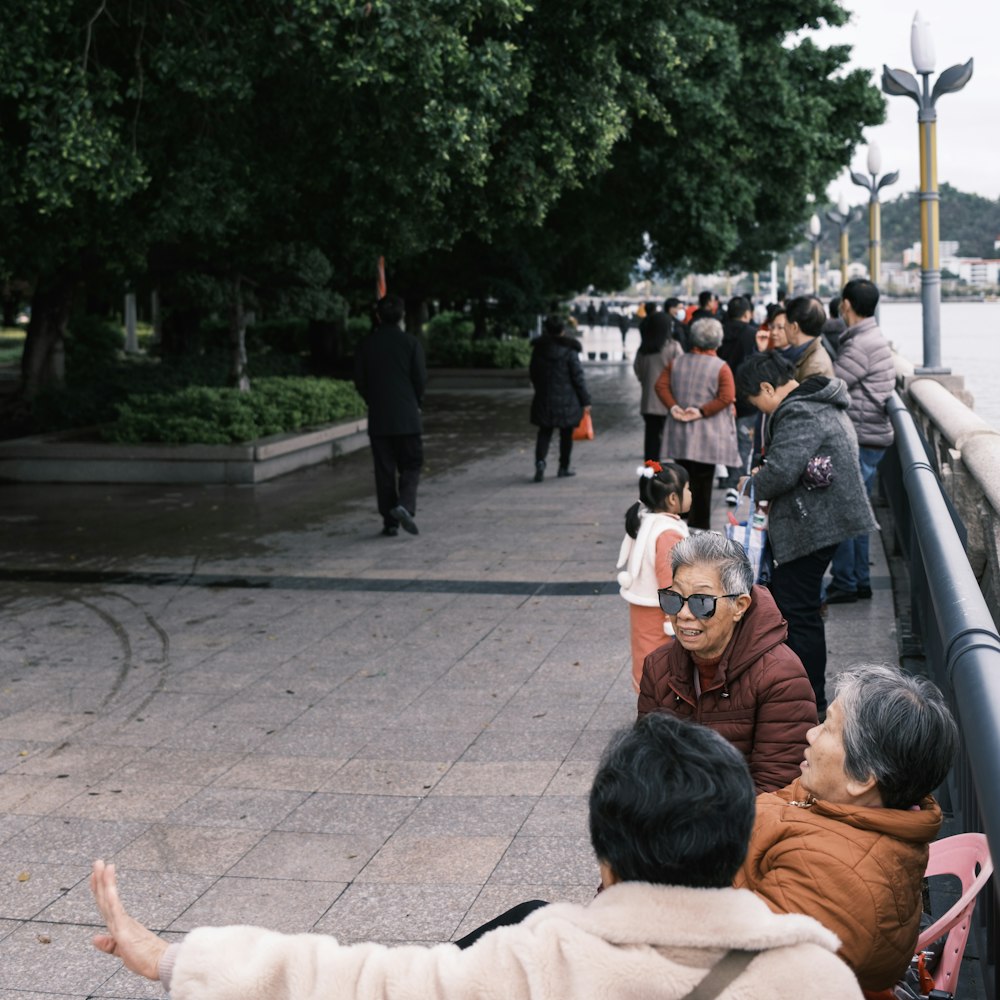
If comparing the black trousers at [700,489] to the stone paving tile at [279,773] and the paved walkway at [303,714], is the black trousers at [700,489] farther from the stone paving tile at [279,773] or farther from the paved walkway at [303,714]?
the stone paving tile at [279,773]

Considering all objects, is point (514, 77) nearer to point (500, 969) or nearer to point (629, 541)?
point (629, 541)

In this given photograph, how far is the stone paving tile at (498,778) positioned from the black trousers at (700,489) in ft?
16.3

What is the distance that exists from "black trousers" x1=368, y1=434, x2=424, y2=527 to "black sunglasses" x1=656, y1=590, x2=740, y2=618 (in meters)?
7.94

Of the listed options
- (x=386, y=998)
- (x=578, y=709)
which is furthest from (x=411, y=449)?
(x=386, y=998)

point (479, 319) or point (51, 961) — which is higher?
point (479, 319)

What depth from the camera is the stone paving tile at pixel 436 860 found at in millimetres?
4949

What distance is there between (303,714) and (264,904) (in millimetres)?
2210

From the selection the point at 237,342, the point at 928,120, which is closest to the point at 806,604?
the point at 928,120

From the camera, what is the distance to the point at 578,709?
6910 mm

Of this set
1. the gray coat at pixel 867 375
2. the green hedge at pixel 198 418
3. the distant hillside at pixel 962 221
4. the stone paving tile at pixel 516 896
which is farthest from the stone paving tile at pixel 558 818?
the distant hillside at pixel 962 221

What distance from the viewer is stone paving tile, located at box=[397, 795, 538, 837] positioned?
5.37 meters

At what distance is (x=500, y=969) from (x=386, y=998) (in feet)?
0.66

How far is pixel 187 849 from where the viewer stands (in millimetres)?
5281

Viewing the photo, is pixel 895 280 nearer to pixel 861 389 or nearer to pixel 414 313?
pixel 414 313
